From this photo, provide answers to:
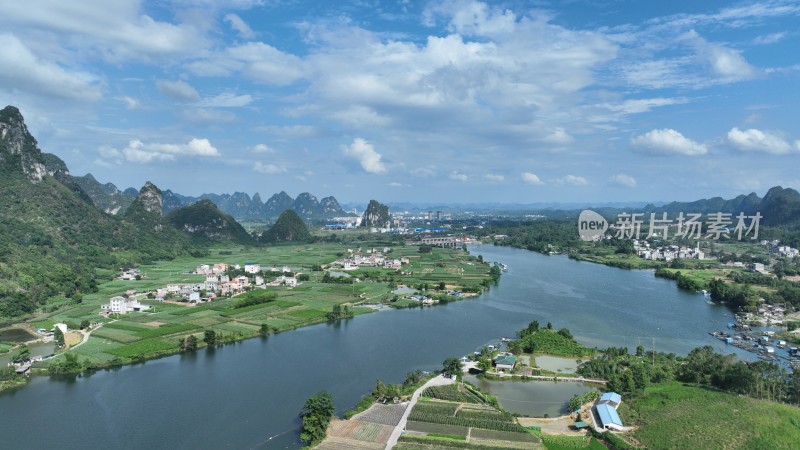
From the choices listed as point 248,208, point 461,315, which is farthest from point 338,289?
point 248,208

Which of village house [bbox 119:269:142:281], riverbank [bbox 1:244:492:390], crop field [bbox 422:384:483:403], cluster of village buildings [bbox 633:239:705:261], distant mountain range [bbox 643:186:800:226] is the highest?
distant mountain range [bbox 643:186:800:226]

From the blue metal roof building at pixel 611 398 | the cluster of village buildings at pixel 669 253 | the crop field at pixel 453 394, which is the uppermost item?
the cluster of village buildings at pixel 669 253

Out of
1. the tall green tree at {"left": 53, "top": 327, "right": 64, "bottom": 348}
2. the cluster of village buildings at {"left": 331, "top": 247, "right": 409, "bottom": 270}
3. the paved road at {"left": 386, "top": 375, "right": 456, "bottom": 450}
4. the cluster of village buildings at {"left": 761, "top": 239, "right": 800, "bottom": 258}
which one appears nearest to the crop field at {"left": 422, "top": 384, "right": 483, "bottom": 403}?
the paved road at {"left": 386, "top": 375, "right": 456, "bottom": 450}

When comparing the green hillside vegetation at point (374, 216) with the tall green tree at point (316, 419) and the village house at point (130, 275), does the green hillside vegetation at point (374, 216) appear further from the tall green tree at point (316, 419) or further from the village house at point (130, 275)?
the tall green tree at point (316, 419)

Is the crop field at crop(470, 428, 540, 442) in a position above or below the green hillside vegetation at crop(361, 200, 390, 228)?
below

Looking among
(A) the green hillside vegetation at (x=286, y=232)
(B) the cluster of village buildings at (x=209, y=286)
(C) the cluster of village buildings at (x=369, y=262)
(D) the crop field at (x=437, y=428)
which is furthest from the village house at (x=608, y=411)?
(A) the green hillside vegetation at (x=286, y=232)

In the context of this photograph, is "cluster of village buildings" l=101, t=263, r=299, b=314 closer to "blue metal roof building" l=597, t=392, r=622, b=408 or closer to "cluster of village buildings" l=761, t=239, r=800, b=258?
"blue metal roof building" l=597, t=392, r=622, b=408
